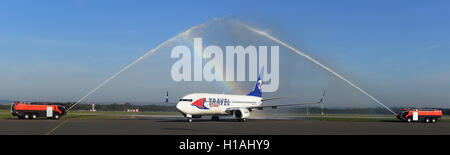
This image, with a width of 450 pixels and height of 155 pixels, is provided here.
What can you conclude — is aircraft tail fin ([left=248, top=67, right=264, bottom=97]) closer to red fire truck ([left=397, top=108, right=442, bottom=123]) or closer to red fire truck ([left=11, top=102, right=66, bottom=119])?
red fire truck ([left=397, top=108, right=442, bottom=123])

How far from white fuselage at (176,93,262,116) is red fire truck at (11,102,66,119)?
1742 centimetres

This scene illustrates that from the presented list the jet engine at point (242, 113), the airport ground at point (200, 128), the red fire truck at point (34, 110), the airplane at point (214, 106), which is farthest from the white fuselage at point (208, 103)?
the red fire truck at point (34, 110)

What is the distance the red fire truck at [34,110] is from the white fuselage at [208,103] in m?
17.4

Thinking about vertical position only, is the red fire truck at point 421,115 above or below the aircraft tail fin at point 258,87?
below

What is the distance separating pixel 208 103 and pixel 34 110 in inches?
901

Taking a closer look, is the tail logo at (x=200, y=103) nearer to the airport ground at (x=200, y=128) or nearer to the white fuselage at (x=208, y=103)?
the white fuselage at (x=208, y=103)

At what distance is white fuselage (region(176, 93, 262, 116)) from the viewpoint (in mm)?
53438

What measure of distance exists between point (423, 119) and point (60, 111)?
4967cm

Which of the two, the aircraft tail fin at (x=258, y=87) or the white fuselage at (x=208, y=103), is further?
the aircraft tail fin at (x=258, y=87)

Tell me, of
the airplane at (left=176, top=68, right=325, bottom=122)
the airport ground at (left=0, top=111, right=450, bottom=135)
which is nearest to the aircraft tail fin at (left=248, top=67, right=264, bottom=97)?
the airplane at (left=176, top=68, right=325, bottom=122)

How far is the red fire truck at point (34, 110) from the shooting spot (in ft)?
182

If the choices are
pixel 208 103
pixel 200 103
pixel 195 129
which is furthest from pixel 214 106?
pixel 195 129

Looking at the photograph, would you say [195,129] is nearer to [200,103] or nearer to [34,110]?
[200,103]
